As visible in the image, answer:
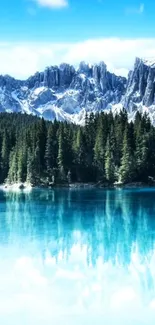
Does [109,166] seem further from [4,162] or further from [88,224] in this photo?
[88,224]

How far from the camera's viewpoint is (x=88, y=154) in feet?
353

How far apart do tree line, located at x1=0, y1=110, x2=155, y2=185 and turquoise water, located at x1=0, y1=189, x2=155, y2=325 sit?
43.6 meters

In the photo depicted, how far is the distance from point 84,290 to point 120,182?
73.5 m

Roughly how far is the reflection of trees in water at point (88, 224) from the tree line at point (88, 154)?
992 inches

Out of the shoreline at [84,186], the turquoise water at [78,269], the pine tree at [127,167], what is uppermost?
the pine tree at [127,167]

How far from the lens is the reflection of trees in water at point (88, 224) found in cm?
3725

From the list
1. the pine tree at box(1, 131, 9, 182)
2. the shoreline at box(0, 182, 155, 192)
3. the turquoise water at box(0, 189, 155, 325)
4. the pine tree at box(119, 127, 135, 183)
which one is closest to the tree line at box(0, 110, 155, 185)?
the pine tree at box(119, 127, 135, 183)

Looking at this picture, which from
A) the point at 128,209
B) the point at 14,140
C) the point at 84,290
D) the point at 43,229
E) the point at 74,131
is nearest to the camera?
the point at 84,290

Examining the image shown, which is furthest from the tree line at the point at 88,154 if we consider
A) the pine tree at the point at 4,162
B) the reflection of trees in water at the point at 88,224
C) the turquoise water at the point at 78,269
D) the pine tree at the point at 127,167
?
the turquoise water at the point at 78,269

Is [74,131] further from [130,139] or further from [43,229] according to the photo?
[43,229]

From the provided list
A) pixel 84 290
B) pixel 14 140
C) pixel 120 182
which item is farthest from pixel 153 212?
pixel 14 140

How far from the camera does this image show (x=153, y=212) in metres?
56.6

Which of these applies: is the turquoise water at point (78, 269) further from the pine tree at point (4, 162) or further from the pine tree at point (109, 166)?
the pine tree at point (4, 162)

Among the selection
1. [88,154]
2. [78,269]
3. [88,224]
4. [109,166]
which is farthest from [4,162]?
[78,269]
